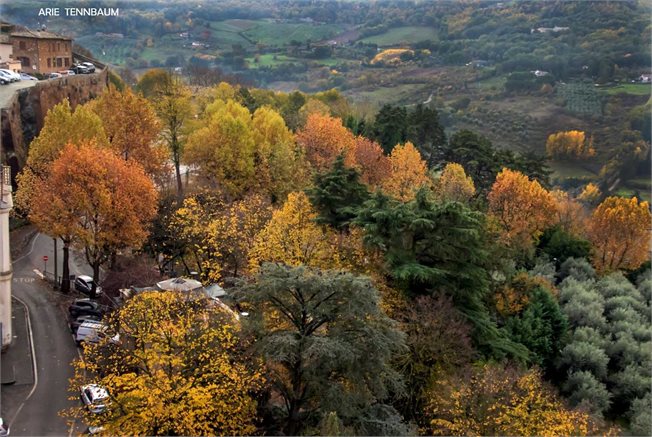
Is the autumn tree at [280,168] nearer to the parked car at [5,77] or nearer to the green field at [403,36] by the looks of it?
the parked car at [5,77]

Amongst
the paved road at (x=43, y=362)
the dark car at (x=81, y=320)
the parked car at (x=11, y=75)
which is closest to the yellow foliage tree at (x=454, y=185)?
the dark car at (x=81, y=320)

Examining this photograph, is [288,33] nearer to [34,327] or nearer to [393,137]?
[393,137]

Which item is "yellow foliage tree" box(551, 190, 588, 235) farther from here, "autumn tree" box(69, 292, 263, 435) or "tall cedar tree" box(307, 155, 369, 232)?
"autumn tree" box(69, 292, 263, 435)

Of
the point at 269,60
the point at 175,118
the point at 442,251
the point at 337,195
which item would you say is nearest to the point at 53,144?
the point at 175,118

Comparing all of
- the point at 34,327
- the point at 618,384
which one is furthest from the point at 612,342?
the point at 34,327

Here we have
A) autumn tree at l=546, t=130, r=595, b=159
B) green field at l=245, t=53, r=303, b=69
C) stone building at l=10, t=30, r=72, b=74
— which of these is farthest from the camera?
green field at l=245, t=53, r=303, b=69

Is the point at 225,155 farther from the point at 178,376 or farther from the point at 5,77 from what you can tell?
the point at 178,376

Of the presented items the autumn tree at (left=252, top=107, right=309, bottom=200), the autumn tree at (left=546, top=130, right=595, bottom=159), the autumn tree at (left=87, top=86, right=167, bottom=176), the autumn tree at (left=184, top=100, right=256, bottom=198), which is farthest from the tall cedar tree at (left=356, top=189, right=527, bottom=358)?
the autumn tree at (left=546, top=130, right=595, bottom=159)
